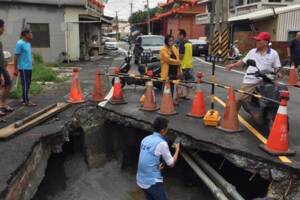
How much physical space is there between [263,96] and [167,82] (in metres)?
2.15

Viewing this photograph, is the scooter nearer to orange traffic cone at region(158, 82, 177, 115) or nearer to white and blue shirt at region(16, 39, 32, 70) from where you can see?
orange traffic cone at region(158, 82, 177, 115)

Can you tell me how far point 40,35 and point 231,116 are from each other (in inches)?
656

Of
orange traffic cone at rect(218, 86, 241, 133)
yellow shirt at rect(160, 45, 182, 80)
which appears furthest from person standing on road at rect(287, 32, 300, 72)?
orange traffic cone at rect(218, 86, 241, 133)

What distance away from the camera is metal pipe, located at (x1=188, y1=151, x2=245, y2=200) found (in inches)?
191

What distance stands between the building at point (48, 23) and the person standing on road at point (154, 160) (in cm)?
1739

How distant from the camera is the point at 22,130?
6.62m

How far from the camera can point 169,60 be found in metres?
8.48

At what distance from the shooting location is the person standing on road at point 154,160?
177 inches

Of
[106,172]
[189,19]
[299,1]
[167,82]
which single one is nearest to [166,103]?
[167,82]

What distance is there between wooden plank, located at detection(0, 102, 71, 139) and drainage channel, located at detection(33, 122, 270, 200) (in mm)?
660

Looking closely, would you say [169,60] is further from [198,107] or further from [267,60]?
[267,60]

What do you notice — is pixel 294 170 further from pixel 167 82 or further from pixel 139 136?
pixel 139 136

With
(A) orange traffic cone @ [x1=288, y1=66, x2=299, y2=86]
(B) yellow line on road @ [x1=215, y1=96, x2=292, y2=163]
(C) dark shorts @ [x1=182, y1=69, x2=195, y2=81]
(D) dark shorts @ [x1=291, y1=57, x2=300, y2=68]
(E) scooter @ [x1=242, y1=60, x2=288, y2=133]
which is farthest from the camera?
(D) dark shorts @ [x1=291, y1=57, x2=300, y2=68]

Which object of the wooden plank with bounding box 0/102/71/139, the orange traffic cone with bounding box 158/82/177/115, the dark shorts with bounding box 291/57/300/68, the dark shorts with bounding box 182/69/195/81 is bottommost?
the wooden plank with bounding box 0/102/71/139
